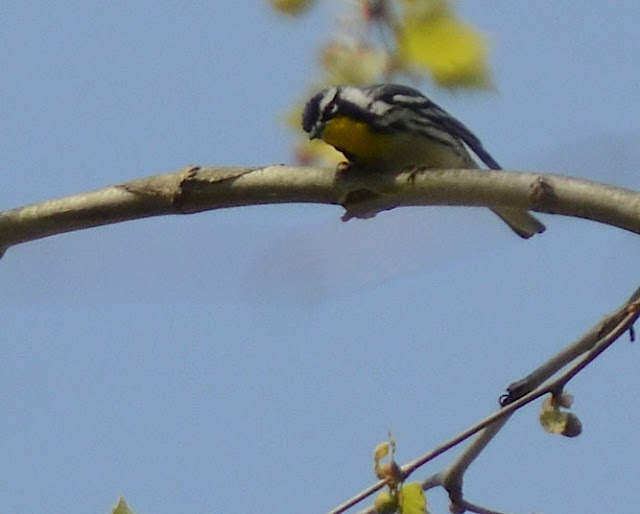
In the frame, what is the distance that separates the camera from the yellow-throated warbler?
11.2 ft

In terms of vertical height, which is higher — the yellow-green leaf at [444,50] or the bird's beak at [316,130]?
the bird's beak at [316,130]

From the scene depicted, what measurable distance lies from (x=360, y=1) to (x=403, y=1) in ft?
0.31

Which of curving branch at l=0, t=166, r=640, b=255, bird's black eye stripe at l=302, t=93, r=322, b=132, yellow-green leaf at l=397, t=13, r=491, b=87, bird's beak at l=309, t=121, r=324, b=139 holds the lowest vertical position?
curving branch at l=0, t=166, r=640, b=255

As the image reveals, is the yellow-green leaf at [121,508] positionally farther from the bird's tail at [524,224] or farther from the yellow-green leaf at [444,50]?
the bird's tail at [524,224]

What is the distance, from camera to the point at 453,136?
3.70 m

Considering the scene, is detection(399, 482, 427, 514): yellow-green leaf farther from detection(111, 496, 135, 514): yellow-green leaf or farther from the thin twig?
detection(111, 496, 135, 514): yellow-green leaf

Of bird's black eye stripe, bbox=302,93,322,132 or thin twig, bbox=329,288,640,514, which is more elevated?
bird's black eye stripe, bbox=302,93,322,132

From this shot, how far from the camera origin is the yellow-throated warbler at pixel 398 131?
342cm

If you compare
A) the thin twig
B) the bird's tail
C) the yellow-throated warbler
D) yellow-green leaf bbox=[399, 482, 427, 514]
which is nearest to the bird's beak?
the yellow-throated warbler

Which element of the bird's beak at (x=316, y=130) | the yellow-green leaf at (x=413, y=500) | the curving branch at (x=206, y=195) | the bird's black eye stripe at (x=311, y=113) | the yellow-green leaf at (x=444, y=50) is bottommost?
the yellow-green leaf at (x=413, y=500)

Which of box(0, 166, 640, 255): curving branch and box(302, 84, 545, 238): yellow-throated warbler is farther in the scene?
box(302, 84, 545, 238): yellow-throated warbler

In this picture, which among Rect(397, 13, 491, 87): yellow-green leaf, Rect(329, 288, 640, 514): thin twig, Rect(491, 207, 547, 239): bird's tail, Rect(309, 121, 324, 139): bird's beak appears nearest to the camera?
Rect(329, 288, 640, 514): thin twig

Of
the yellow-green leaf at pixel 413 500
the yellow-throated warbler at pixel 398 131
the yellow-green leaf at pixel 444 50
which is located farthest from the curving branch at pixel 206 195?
the yellow-throated warbler at pixel 398 131

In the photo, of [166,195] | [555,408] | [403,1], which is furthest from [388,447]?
[403,1]
